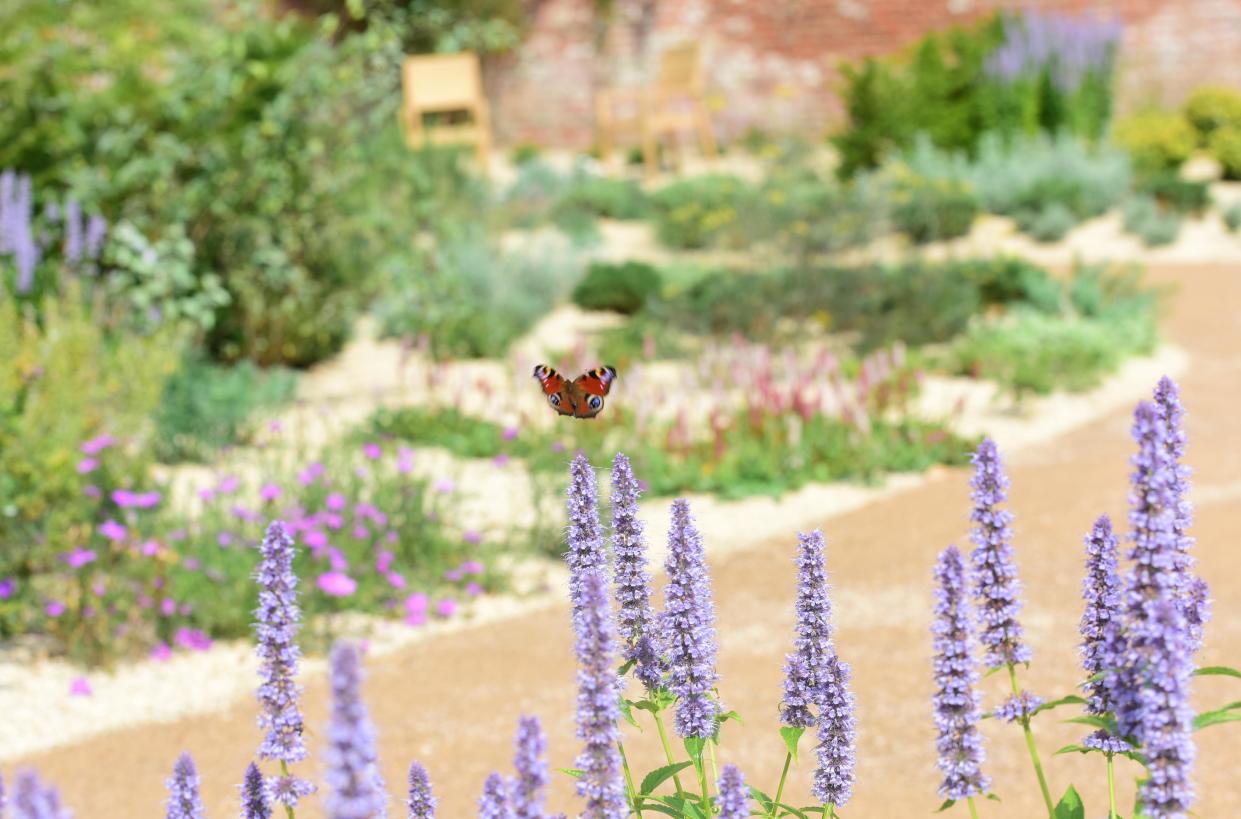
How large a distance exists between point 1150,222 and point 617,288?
422 cm

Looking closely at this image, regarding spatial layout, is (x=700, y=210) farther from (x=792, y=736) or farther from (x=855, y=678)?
(x=792, y=736)

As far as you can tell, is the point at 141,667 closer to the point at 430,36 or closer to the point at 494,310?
the point at 494,310

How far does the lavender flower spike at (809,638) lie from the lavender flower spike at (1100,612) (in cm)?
31

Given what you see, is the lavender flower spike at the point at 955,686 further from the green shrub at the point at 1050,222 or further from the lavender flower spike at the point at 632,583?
the green shrub at the point at 1050,222

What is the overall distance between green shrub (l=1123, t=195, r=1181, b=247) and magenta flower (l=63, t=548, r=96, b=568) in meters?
8.59

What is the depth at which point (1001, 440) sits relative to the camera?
725cm

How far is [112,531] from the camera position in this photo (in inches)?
195

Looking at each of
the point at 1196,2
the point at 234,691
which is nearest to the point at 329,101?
the point at 234,691

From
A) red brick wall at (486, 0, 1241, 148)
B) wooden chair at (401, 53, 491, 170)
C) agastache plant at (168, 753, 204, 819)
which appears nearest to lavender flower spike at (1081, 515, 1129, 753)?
agastache plant at (168, 753, 204, 819)

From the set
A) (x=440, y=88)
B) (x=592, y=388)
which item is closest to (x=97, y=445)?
(x=592, y=388)

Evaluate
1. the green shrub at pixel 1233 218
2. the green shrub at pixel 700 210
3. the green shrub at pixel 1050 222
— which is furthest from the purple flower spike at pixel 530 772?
the green shrub at pixel 1233 218

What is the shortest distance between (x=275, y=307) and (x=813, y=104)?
961 centimetres

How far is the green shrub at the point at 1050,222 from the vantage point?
38.2 feet

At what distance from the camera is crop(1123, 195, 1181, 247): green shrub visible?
11.5 meters
